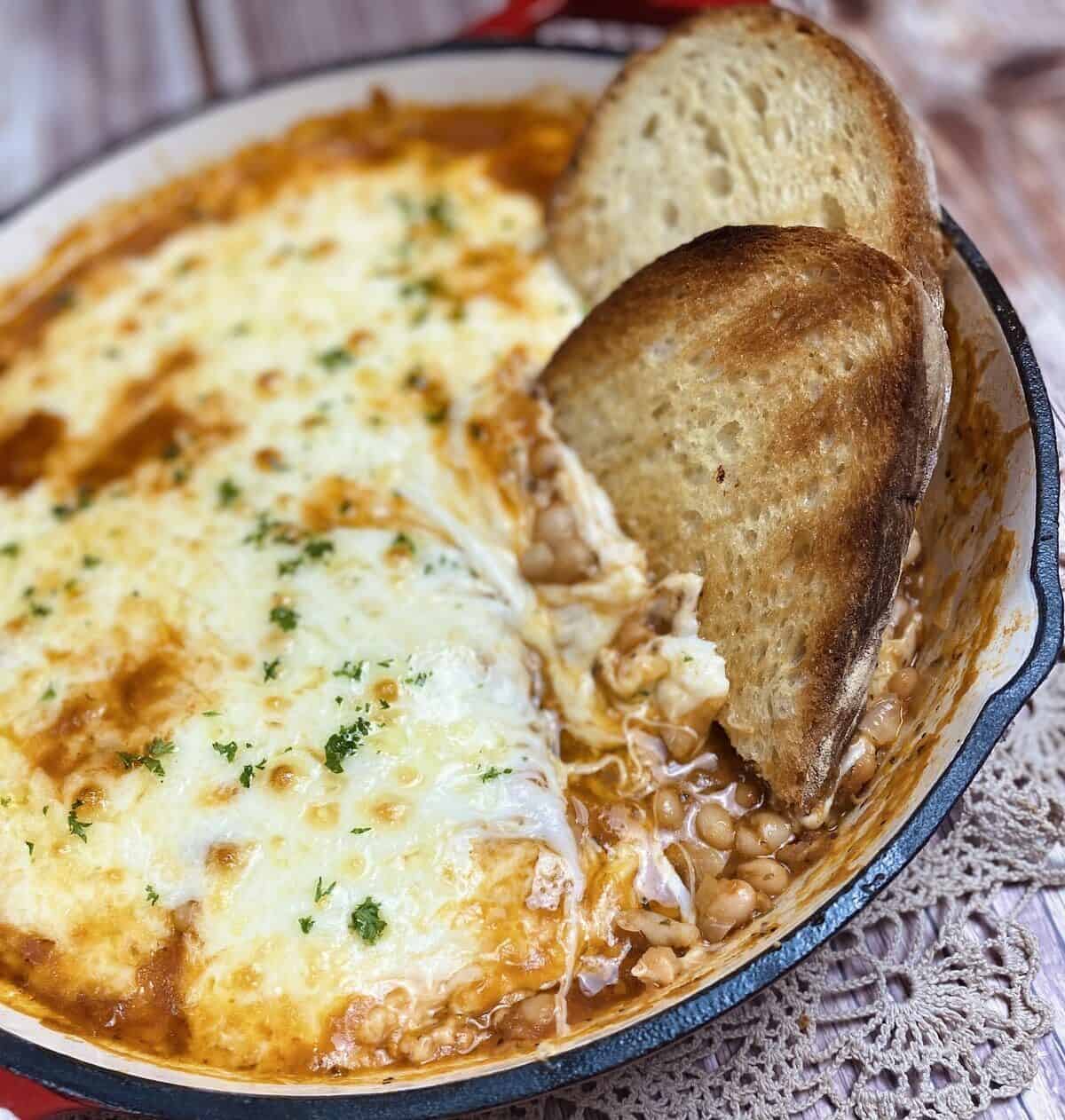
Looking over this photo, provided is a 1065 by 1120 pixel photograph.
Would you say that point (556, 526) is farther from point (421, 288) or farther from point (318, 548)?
point (421, 288)

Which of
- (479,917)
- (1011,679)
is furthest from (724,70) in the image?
(479,917)

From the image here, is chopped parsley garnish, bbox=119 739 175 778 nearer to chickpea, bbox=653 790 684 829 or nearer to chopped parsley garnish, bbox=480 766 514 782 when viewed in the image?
chopped parsley garnish, bbox=480 766 514 782

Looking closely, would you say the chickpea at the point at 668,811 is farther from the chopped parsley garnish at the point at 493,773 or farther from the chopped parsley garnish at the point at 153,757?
the chopped parsley garnish at the point at 153,757

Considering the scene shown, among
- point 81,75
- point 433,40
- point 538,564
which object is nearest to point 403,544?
point 538,564

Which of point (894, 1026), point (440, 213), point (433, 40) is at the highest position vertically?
point (433, 40)

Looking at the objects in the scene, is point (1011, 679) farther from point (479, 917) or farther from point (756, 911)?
point (479, 917)
